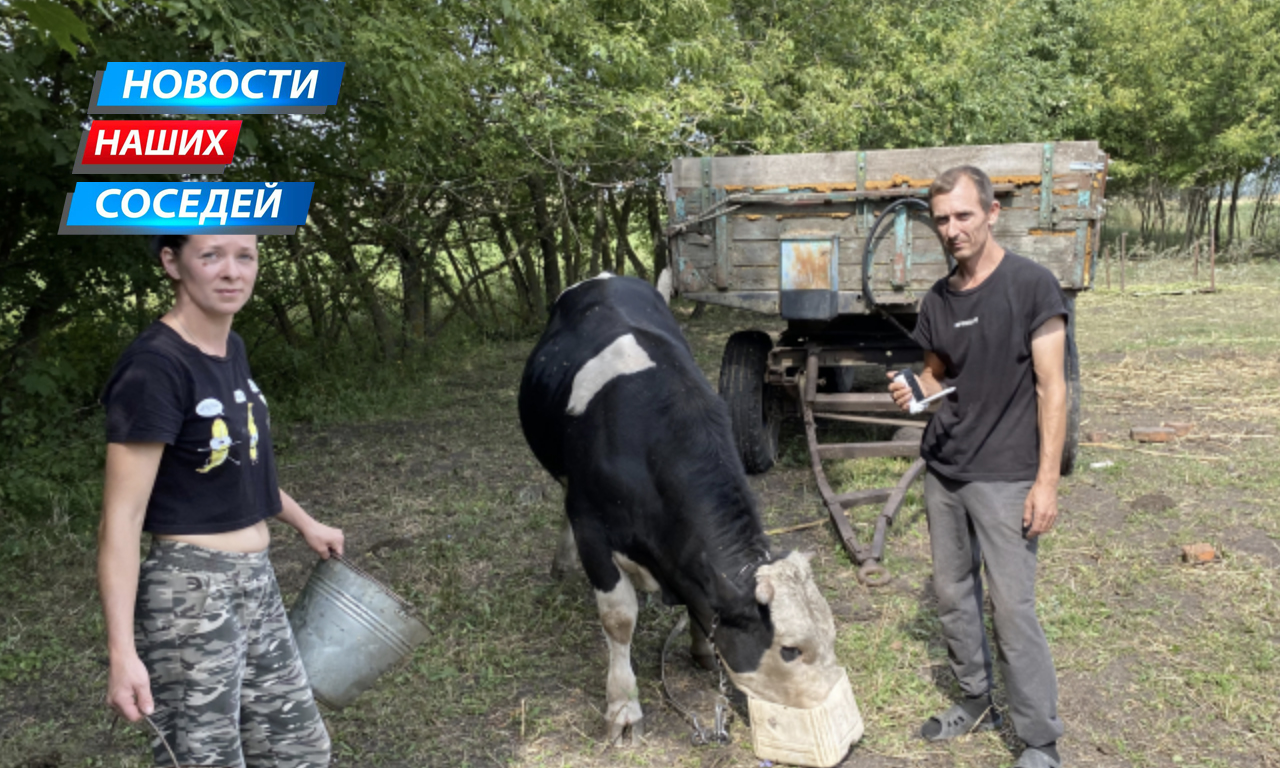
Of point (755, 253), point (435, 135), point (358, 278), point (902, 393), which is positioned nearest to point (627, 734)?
point (902, 393)

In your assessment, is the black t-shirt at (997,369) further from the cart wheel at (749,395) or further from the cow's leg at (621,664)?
the cart wheel at (749,395)

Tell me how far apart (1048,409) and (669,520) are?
134cm

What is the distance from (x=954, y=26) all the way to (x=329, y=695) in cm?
1361

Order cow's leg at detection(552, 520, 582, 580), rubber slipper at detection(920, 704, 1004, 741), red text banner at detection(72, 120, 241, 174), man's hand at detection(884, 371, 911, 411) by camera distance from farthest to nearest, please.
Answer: red text banner at detection(72, 120, 241, 174)
cow's leg at detection(552, 520, 582, 580)
rubber slipper at detection(920, 704, 1004, 741)
man's hand at detection(884, 371, 911, 411)

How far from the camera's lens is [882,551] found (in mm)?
4988

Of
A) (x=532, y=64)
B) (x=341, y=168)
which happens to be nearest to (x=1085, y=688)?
(x=532, y=64)

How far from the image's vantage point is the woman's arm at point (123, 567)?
2043mm

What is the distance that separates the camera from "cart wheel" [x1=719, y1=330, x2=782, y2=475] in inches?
259

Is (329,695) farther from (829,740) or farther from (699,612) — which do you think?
(829,740)

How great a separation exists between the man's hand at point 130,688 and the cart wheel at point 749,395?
465cm

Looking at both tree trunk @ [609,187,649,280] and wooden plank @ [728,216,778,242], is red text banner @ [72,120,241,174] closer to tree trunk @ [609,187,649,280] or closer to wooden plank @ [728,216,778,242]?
wooden plank @ [728,216,778,242]

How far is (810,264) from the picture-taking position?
20.4 ft

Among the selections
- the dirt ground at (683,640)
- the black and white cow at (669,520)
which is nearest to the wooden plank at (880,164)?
the dirt ground at (683,640)

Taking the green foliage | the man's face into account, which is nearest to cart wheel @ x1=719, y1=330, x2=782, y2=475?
the green foliage
